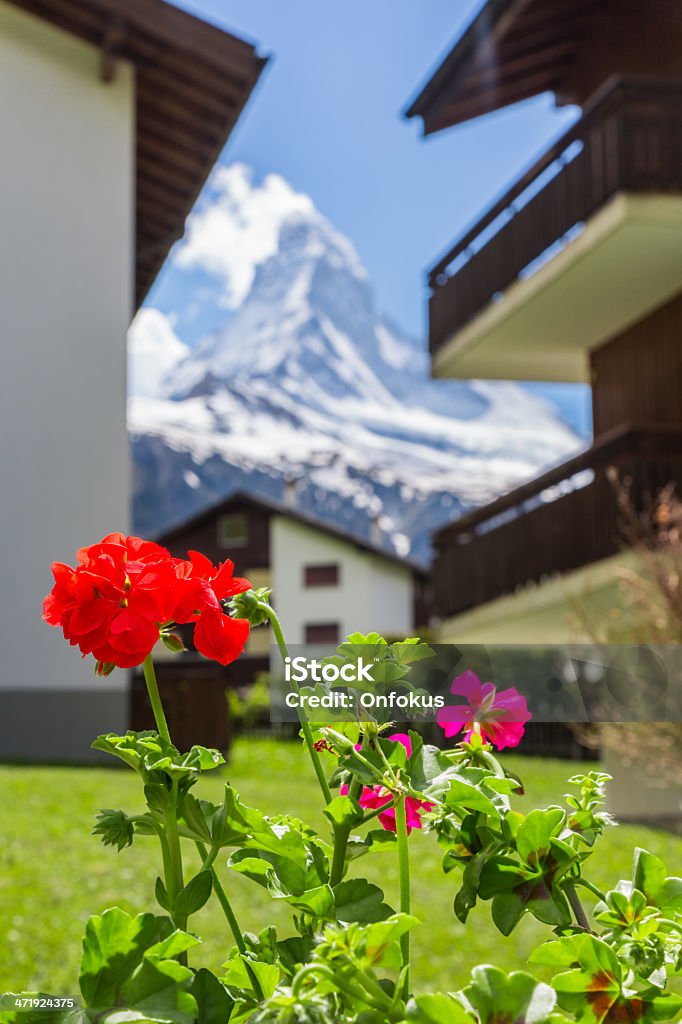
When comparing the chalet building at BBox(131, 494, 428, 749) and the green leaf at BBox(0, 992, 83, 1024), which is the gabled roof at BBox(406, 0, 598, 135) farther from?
the chalet building at BBox(131, 494, 428, 749)

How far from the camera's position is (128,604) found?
0.59 meters

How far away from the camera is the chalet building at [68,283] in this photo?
6609 millimetres

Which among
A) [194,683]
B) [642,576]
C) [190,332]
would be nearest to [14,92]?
[194,683]

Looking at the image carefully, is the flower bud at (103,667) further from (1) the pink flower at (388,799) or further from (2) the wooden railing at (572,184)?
(2) the wooden railing at (572,184)

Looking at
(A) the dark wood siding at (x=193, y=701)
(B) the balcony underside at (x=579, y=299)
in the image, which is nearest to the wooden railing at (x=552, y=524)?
(B) the balcony underside at (x=579, y=299)

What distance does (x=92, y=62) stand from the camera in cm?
762

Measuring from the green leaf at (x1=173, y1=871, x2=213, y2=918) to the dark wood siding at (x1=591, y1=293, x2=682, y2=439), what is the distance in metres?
6.17

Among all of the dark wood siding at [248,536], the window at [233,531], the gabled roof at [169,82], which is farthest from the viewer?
the window at [233,531]

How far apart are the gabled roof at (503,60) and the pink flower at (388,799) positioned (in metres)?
7.67

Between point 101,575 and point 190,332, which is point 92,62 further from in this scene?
point 190,332

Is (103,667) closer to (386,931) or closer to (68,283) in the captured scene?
(386,931)

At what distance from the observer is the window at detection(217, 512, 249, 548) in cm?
2620

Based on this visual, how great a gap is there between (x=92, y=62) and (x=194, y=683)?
4.44 m

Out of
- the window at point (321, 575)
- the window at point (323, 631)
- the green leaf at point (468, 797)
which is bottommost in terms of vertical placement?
the green leaf at point (468, 797)
